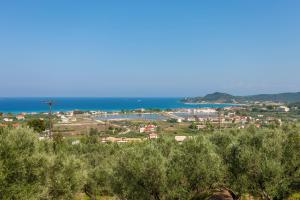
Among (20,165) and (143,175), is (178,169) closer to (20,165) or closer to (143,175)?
(143,175)

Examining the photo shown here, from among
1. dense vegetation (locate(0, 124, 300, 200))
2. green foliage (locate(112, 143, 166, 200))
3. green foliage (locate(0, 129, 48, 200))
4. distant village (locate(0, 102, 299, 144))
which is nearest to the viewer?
green foliage (locate(0, 129, 48, 200))

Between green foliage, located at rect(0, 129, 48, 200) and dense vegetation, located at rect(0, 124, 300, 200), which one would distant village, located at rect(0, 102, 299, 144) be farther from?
green foliage, located at rect(0, 129, 48, 200)

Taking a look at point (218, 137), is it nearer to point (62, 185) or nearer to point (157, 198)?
point (157, 198)

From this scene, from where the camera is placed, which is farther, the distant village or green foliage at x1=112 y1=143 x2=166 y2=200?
the distant village

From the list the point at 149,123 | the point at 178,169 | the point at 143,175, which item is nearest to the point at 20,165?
the point at 143,175

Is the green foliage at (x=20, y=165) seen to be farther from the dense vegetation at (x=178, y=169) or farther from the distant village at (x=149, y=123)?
the distant village at (x=149, y=123)

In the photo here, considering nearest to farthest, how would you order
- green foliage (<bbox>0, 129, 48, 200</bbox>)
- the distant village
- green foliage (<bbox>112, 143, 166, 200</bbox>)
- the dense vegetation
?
green foliage (<bbox>0, 129, 48, 200</bbox>) → the dense vegetation → green foliage (<bbox>112, 143, 166, 200</bbox>) → the distant village

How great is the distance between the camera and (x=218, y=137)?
31641mm

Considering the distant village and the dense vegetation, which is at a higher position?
the dense vegetation

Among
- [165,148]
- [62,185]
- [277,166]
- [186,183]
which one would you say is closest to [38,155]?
[62,185]

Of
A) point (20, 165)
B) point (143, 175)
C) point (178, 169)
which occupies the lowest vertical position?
point (143, 175)

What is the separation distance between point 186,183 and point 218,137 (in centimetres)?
1274

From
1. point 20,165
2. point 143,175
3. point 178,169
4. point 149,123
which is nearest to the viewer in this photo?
point 20,165

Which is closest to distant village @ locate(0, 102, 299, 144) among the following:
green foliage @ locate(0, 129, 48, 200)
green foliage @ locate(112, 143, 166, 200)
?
green foliage @ locate(112, 143, 166, 200)
